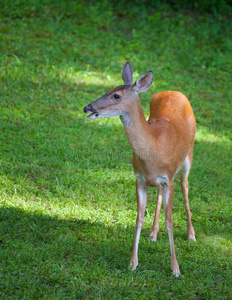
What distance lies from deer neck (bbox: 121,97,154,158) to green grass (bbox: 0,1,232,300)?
126cm

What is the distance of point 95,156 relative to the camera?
6660 millimetres

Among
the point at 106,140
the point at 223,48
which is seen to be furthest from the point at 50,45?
the point at 223,48

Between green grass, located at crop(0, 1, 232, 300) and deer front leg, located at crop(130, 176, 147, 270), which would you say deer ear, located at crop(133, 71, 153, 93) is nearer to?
deer front leg, located at crop(130, 176, 147, 270)

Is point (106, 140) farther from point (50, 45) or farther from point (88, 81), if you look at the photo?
point (50, 45)

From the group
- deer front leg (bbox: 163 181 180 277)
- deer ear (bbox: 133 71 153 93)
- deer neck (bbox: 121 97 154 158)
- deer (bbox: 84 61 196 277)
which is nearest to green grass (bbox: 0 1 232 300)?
deer front leg (bbox: 163 181 180 277)

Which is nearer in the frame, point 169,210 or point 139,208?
point 169,210

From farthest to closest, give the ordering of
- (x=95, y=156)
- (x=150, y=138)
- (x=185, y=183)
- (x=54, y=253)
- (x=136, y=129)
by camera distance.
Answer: (x=95, y=156) → (x=185, y=183) → (x=54, y=253) → (x=150, y=138) → (x=136, y=129)

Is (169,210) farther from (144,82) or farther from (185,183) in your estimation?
(144,82)

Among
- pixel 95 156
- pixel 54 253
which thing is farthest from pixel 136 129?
pixel 95 156

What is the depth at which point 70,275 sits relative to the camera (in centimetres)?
413

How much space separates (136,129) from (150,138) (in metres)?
0.20

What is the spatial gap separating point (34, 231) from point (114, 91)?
1.85m

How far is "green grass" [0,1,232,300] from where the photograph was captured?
4242 millimetres

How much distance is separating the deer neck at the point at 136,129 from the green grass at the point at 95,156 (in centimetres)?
126
